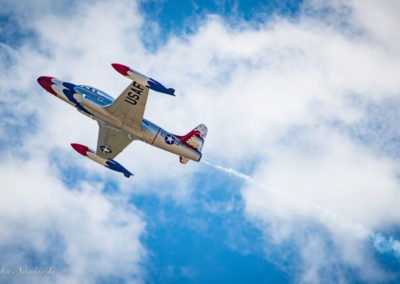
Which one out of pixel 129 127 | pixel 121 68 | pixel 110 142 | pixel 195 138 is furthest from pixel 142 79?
pixel 110 142

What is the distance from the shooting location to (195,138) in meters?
41.7

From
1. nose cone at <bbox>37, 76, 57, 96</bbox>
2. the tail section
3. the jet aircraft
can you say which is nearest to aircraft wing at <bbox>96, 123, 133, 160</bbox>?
the jet aircraft

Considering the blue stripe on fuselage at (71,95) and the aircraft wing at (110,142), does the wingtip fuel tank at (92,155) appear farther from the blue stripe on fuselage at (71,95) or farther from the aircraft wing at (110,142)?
the blue stripe on fuselage at (71,95)

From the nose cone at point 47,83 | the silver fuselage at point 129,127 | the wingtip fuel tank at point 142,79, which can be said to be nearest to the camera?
the wingtip fuel tank at point 142,79

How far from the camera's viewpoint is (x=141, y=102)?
38500 mm

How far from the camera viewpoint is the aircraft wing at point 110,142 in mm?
44406

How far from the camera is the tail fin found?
4162 cm

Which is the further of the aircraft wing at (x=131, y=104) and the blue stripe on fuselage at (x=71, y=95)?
the blue stripe on fuselage at (x=71, y=95)

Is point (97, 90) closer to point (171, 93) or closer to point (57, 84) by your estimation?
point (57, 84)

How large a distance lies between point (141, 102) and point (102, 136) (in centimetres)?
913

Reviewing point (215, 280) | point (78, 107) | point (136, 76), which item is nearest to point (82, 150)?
point (78, 107)

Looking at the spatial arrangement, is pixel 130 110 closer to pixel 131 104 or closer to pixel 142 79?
pixel 131 104

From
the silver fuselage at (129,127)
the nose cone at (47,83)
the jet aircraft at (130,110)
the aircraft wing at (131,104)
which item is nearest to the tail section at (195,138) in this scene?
the jet aircraft at (130,110)

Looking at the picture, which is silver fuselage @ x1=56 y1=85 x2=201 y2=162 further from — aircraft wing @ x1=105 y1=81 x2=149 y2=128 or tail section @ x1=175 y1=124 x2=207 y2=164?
aircraft wing @ x1=105 y1=81 x2=149 y2=128
